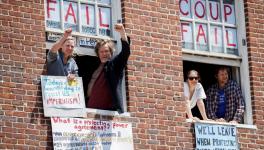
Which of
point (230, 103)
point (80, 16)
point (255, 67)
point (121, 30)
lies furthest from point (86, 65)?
point (255, 67)

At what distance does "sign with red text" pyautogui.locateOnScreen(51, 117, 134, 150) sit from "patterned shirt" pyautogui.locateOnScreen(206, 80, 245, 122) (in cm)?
217

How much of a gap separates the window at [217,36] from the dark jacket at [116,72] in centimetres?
185

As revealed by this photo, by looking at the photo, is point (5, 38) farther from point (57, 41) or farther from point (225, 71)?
Result: point (225, 71)

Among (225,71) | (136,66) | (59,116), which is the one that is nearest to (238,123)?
(225,71)

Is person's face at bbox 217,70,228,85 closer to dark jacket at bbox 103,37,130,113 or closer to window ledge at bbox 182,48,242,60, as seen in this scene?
window ledge at bbox 182,48,242,60

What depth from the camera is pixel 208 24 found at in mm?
21531

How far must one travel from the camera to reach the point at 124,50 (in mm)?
19516

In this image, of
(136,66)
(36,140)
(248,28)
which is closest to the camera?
(36,140)

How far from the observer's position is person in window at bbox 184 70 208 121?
68.5 feet

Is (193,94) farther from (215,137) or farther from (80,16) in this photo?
(80,16)

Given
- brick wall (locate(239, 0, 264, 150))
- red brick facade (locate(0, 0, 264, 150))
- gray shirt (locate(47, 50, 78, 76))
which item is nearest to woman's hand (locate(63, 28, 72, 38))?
gray shirt (locate(47, 50, 78, 76))

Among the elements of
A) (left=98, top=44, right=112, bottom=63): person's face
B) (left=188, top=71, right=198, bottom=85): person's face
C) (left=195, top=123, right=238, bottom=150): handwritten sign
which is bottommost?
(left=195, top=123, right=238, bottom=150): handwritten sign

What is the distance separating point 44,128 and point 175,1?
3.75 metres

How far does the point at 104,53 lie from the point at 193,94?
222 centimetres
